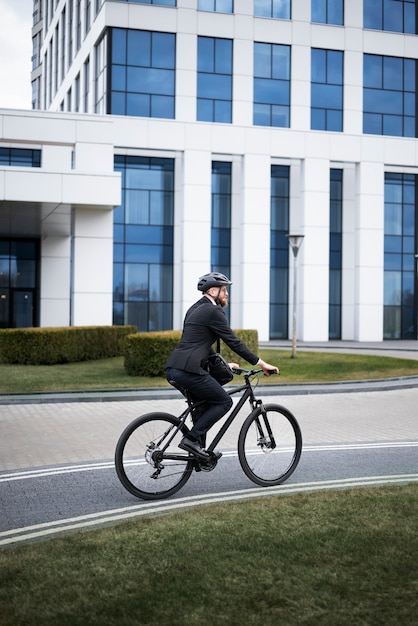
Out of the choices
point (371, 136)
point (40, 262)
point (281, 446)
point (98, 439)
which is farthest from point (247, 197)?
point (281, 446)

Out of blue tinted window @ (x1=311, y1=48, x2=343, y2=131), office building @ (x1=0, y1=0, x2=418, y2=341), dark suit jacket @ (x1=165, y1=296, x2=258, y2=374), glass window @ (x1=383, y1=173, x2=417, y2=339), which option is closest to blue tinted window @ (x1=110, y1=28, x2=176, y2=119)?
office building @ (x1=0, y1=0, x2=418, y2=341)

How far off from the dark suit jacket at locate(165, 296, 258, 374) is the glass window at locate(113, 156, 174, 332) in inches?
1238

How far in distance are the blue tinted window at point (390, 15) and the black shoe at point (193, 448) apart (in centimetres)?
3726

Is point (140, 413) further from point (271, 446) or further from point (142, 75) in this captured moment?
point (142, 75)

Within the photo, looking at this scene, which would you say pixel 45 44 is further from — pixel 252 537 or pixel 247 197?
pixel 252 537

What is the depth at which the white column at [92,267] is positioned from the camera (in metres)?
30.2

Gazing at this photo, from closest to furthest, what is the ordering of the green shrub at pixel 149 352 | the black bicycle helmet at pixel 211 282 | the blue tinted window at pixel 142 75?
1. the black bicycle helmet at pixel 211 282
2. the green shrub at pixel 149 352
3. the blue tinted window at pixel 142 75

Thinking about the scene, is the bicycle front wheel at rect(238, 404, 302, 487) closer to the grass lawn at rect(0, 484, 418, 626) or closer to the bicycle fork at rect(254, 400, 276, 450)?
the bicycle fork at rect(254, 400, 276, 450)

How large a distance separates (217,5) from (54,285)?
15350 mm

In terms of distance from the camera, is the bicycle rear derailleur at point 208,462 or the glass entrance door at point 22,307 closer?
the bicycle rear derailleur at point 208,462

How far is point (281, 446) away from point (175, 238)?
3193cm

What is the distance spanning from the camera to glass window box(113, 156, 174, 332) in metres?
38.3

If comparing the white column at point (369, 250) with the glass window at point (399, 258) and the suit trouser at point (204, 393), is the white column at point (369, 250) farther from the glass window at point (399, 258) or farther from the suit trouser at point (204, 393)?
the suit trouser at point (204, 393)

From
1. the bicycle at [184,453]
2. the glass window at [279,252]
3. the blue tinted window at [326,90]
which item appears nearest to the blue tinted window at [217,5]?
the blue tinted window at [326,90]
